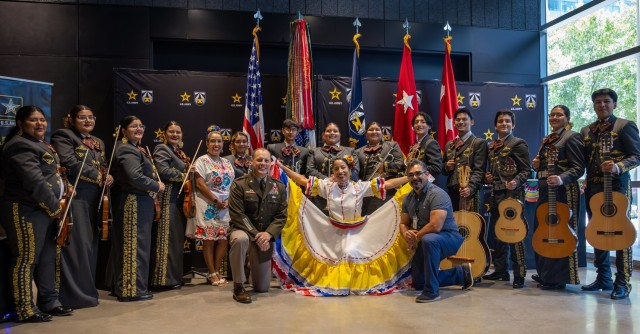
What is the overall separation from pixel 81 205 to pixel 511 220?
3.97m

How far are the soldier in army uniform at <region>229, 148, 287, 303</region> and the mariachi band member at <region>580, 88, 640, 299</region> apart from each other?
9.41 feet

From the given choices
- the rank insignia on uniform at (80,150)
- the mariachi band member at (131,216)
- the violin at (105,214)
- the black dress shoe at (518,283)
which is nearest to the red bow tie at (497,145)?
the black dress shoe at (518,283)

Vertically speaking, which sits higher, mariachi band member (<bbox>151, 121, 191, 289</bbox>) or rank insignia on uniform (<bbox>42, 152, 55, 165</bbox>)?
rank insignia on uniform (<bbox>42, 152, 55, 165</bbox>)

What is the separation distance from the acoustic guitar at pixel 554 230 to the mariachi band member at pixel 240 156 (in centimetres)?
309

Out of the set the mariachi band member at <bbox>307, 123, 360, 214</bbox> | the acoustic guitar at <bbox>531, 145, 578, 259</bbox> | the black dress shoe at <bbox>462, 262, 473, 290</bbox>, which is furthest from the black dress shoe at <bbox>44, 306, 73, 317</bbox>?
the acoustic guitar at <bbox>531, 145, 578, 259</bbox>

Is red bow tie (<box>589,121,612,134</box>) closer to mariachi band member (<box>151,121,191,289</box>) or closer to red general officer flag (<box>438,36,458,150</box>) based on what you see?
red general officer flag (<box>438,36,458,150</box>)

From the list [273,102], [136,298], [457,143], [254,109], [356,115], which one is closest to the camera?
[136,298]

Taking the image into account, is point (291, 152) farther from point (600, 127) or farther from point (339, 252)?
point (600, 127)

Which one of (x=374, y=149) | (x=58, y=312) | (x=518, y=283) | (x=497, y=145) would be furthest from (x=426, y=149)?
(x=58, y=312)

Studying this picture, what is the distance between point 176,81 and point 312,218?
291cm

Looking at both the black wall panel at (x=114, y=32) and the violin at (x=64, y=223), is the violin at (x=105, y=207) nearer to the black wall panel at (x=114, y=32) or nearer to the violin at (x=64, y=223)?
the violin at (x=64, y=223)

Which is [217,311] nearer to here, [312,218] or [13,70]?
[312,218]

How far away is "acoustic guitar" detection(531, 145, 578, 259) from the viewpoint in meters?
5.15

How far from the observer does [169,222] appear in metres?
5.59
